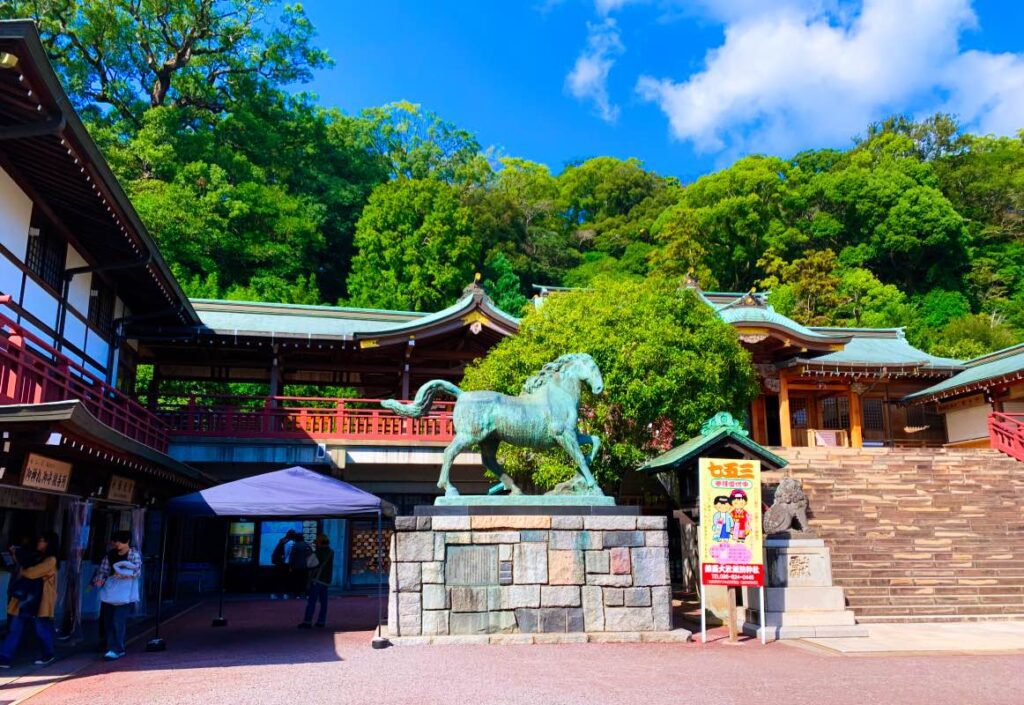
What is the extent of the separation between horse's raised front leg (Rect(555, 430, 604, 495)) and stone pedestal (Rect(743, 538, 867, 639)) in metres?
2.87

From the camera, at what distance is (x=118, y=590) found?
855cm

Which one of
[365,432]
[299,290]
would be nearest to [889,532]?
[365,432]

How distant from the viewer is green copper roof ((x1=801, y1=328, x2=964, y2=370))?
24703 mm

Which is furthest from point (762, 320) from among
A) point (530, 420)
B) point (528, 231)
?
point (528, 231)

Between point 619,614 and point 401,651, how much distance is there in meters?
2.77

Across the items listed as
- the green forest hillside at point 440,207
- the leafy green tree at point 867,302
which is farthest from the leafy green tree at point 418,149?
the leafy green tree at point 867,302

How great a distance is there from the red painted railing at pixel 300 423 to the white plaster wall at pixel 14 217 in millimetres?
7139

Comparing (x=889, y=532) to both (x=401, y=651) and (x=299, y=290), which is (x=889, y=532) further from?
(x=299, y=290)

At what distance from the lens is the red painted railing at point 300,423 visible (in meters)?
18.4

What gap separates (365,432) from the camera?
62.7ft

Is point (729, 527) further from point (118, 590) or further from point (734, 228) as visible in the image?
point (734, 228)

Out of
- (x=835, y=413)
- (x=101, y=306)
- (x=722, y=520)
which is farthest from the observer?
(x=835, y=413)

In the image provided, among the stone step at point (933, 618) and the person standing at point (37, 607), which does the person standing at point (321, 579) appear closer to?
the person standing at point (37, 607)

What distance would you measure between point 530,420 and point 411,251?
26.3 meters
